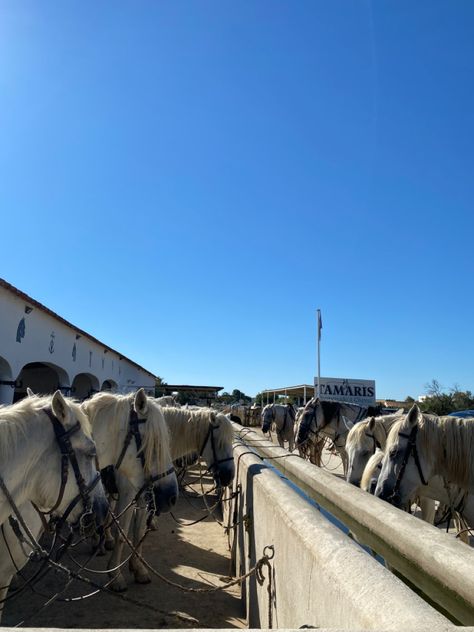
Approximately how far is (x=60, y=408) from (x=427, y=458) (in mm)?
3384

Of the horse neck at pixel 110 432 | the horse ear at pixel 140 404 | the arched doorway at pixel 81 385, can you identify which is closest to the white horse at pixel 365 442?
the horse ear at pixel 140 404

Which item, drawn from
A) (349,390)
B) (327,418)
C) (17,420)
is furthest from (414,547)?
(349,390)

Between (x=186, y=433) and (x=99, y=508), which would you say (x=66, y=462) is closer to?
(x=99, y=508)

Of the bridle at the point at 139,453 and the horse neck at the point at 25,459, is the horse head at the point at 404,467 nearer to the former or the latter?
the bridle at the point at 139,453

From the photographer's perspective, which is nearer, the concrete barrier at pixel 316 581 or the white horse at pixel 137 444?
the concrete barrier at pixel 316 581

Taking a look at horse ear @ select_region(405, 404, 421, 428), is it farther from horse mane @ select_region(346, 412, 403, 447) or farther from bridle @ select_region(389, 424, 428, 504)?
horse mane @ select_region(346, 412, 403, 447)

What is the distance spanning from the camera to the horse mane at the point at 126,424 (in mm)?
4512

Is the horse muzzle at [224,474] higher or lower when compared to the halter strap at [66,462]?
lower

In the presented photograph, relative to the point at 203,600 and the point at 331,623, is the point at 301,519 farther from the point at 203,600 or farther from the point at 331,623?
the point at 203,600

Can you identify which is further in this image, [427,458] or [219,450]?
[219,450]

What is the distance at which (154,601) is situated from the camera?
468cm

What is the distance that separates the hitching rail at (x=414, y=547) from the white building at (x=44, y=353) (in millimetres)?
7794

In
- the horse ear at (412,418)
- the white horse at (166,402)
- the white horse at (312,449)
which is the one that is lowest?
the white horse at (312,449)

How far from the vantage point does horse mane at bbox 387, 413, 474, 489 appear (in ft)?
13.2
